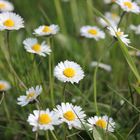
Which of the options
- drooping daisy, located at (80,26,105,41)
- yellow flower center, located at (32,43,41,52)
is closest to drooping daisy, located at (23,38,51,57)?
yellow flower center, located at (32,43,41,52)

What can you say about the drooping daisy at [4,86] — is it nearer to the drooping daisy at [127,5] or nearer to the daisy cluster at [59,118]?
the daisy cluster at [59,118]

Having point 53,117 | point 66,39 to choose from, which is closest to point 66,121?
point 53,117

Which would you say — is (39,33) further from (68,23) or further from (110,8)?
(110,8)

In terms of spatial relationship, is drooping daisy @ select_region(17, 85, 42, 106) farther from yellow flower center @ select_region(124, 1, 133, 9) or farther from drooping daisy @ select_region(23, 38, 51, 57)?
yellow flower center @ select_region(124, 1, 133, 9)

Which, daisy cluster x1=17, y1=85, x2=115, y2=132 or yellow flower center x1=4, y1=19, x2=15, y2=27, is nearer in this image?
daisy cluster x1=17, y1=85, x2=115, y2=132

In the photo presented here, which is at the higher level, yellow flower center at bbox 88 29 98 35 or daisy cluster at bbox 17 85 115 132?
yellow flower center at bbox 88 29 98 35

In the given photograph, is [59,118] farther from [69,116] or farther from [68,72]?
[68,72]

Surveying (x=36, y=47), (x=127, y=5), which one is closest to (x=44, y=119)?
(x=36, y=47)
